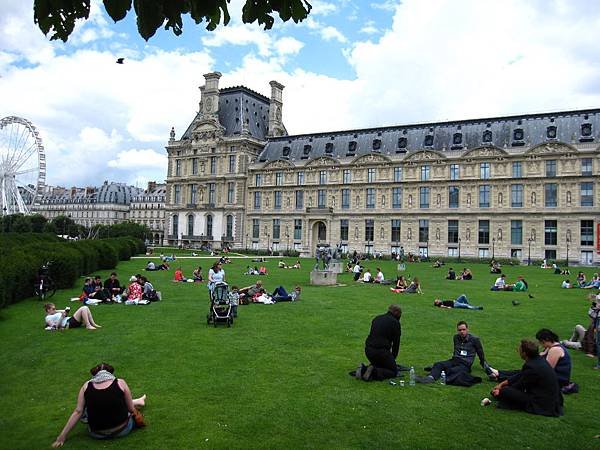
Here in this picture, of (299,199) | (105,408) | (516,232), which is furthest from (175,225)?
(105,408)

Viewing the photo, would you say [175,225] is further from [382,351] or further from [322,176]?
[382,351]

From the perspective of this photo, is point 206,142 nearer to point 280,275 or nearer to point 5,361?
point 280,275

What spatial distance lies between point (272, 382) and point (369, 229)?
66.8 m

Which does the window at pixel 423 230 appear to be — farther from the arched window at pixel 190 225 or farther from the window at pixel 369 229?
the arched window at pixel 190 225

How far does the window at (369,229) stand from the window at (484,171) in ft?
54.4

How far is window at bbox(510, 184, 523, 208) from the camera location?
6681 cm

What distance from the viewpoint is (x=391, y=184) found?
75.4 metres

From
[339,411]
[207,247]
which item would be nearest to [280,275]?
[339,411]

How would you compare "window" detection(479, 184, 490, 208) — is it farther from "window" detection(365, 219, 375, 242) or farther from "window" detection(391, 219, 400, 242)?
"window" detection(365, 219, 375, 242)

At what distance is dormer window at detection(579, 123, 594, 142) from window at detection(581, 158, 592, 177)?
264 cm

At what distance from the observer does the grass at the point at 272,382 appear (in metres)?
8.29

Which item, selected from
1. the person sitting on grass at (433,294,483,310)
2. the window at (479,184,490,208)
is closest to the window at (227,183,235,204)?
the window at (479,184,490,208)

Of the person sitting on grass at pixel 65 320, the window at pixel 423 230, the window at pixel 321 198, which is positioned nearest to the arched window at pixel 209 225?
the window at pixel 321 198

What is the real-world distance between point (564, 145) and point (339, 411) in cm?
6413
